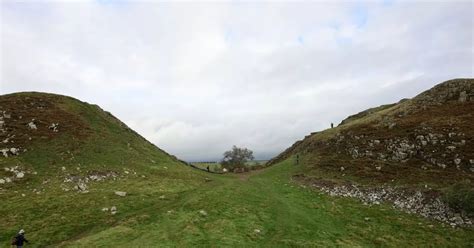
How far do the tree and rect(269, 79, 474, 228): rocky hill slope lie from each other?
25.8 m

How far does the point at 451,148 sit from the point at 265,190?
29.3m

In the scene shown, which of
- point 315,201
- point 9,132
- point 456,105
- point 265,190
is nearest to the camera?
point 315,201

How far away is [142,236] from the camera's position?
112 ft

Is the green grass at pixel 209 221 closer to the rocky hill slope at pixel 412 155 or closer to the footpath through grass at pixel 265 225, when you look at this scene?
the footpath through grass at pixel 265 225

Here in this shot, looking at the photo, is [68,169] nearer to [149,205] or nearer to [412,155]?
[149,205]

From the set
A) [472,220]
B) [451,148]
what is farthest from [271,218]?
[451,148]

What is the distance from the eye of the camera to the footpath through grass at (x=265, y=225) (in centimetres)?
3397

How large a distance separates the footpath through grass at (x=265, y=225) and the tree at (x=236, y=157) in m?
52.6

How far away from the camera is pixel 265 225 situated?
127 feet

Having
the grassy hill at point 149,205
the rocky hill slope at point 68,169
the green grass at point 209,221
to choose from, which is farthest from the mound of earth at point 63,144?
the green grass at point 209,221

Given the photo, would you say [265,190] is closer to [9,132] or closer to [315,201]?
[315,201]

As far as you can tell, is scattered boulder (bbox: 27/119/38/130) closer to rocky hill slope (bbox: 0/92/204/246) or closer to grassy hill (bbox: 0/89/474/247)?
rocky hill slope (bbox: 0/92/204/246)

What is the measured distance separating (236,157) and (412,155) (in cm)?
5426

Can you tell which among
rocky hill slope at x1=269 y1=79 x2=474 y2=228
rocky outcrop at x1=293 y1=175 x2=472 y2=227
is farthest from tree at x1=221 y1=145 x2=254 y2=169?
rocky outcrop at x1=293 y1=175 x2=472 y2=227
